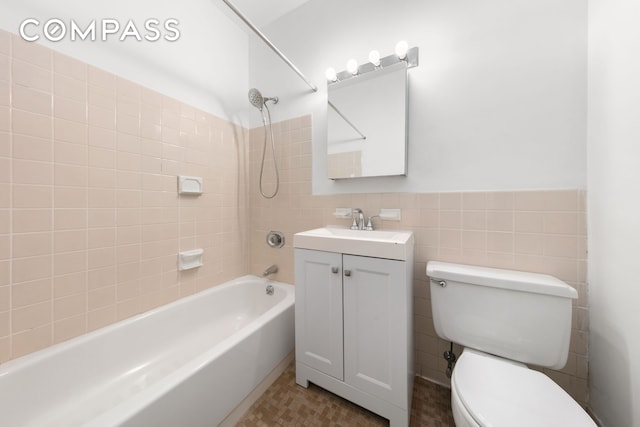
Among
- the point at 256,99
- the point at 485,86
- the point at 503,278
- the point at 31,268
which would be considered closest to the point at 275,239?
the point at 256,99

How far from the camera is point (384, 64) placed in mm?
1360

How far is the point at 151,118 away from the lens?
1.35 m

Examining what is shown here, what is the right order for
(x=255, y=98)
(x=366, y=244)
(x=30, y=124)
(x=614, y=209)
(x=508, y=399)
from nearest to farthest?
1. (x=508, y=399)
2. (x=614, y=209)
3. (x=30, y=124)
4. (x=366, y=244)
5. (x=255, y=98)

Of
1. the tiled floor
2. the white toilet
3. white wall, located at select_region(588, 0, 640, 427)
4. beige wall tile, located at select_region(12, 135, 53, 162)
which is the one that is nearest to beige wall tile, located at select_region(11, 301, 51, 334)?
beige wall tile, located at select_region(12, 135, 53, 162)

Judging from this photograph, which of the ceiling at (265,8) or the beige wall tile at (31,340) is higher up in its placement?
the ceiling at (265,8)

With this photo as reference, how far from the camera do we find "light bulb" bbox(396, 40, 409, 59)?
1.27 m

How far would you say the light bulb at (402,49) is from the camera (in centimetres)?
127

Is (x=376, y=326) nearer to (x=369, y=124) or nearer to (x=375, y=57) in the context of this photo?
(x=369, y=124)

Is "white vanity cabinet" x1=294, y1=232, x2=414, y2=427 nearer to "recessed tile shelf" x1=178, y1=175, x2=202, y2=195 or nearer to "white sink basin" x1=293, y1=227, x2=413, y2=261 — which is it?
"white sink basin" x1=293, y1=227, x2=413, y2=261

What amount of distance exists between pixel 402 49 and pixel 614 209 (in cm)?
121

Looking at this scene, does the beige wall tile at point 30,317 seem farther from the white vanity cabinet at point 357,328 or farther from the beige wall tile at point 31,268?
the white vanity cabinet at point 357,328

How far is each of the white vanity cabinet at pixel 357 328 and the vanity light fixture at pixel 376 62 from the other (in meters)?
1.13

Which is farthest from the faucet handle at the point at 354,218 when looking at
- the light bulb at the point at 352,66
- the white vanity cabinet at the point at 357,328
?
the light bulb at the point at 352,66

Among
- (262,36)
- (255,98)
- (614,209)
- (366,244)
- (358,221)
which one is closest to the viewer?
(614,209)
